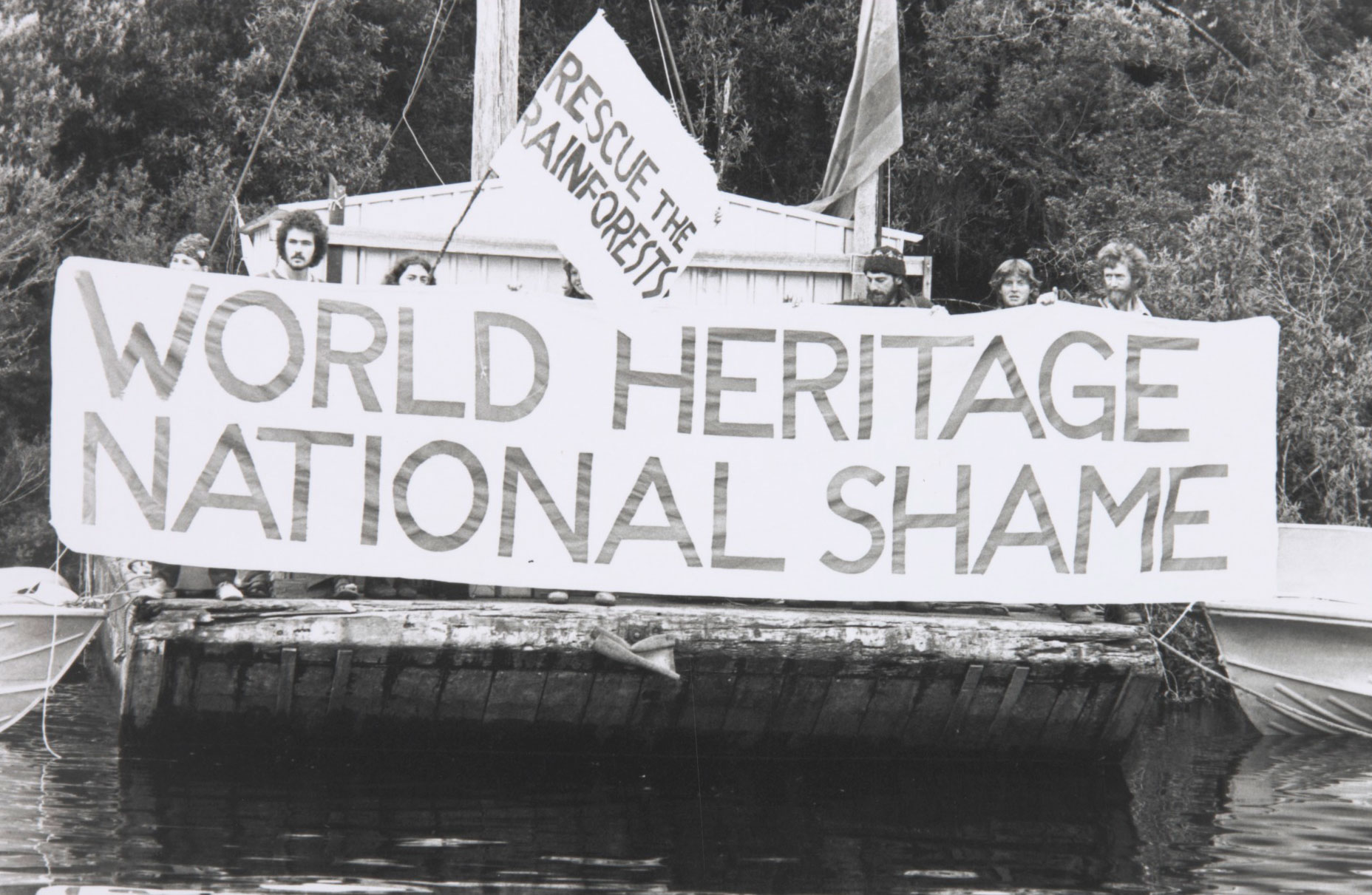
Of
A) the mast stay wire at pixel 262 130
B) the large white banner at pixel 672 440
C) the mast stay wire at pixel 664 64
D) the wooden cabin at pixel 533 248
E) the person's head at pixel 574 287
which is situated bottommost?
the large white banner at pixel 672 440

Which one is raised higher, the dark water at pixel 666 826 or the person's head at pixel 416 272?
the person's head at pixel 416 272

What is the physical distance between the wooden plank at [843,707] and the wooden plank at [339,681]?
2.45m

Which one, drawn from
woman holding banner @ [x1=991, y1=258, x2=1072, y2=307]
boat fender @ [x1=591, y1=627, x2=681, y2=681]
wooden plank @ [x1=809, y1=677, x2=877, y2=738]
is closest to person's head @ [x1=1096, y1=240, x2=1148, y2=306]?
woman holding banner @ [x1=991, y1=258, x2=1072, y2=307]

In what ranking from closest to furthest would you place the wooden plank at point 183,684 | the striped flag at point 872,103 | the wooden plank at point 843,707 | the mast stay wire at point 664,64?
the wooden plank at point 183,684
the wooden plank at point 843,707
the striped flag at point 872,103
the mast stay wire at point 664,64

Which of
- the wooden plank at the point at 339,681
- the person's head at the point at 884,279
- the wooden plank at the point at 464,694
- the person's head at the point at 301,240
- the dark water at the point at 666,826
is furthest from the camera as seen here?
the person's head at the point at 884,279

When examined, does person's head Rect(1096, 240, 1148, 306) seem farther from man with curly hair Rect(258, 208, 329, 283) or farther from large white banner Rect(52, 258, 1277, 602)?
man with curly hair Rect(258, 208, 329, 283)

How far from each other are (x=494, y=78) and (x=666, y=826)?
18.8 ft

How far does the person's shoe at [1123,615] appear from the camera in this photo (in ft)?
28.1

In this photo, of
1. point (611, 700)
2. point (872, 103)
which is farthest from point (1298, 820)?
point (872, 103)

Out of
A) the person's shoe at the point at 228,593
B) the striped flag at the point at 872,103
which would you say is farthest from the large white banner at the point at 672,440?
the striped flag at the point at 872,103

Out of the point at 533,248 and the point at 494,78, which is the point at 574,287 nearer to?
the point at 533,248

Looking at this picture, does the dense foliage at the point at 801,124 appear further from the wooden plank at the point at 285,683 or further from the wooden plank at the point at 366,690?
the wooden plank at the point at 366,690

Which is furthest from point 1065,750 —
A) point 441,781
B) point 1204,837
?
point 441,781

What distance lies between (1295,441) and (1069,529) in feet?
16.1
